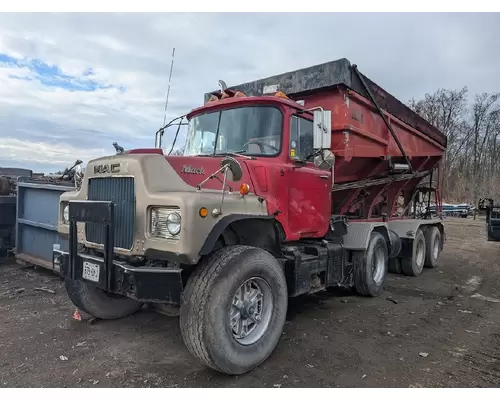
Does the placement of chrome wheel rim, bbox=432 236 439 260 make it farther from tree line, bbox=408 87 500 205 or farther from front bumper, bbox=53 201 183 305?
tree line, bbox=408 87 500 205

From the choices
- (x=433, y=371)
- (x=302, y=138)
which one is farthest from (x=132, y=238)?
(x=433, y=371)

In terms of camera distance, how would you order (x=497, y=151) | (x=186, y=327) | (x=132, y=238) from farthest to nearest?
1. (x=497, y=151)
2. (x=132, y=238)
3. (x=186, y=327)

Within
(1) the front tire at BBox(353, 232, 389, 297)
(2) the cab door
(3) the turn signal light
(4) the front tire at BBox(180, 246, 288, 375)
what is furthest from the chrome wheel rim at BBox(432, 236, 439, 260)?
(3) the turn signal light

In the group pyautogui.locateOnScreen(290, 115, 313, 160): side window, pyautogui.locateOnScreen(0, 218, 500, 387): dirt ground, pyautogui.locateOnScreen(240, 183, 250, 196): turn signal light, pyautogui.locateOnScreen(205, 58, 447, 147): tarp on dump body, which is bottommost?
pyautogui.locateOnScreen(0, 218, 500, 387): dirt ground

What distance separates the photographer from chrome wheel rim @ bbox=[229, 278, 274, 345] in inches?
147

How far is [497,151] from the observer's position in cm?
4356

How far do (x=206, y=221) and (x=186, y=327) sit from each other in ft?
2.90

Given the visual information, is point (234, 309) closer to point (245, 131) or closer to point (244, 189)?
point (244, 189)

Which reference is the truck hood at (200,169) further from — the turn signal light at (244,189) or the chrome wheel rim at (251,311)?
the chrome wheel rim at (251,311)

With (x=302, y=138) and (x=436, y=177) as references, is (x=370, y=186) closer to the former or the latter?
(x=302, y=138)

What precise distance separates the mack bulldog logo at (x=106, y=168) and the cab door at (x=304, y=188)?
1.88 metres

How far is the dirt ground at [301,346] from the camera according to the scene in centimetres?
348

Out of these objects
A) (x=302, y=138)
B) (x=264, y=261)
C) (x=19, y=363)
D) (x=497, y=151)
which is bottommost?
(x=19, y=363)

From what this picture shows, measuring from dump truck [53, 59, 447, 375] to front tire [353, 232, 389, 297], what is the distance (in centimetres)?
2
